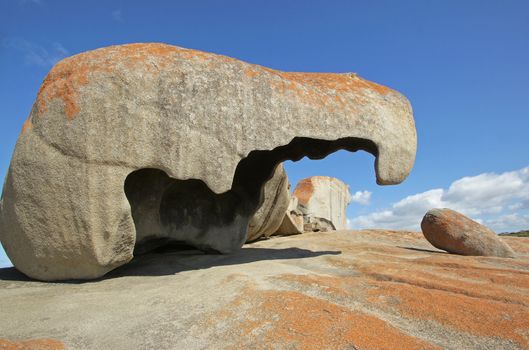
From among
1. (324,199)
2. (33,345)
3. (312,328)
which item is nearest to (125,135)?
(33,345)

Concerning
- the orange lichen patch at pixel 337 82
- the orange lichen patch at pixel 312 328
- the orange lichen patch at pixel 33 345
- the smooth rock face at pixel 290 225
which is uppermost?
the orange lichen patch at pixel 337 82

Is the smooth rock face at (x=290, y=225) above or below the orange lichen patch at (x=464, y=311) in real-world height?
above

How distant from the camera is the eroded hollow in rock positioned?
471cm

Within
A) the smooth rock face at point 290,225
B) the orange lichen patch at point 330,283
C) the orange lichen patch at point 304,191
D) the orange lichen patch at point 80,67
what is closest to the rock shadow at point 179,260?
the orange lichen patch at point 330,283

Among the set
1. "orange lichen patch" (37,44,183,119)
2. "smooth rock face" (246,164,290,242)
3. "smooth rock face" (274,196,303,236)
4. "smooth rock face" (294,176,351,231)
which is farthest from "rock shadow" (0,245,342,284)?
"smooth rock face" (294,176,351,231)

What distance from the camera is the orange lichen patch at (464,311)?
245 cm

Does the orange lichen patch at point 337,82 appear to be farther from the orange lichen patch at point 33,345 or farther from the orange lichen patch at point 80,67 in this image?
the orange lichen patch at point 33,345

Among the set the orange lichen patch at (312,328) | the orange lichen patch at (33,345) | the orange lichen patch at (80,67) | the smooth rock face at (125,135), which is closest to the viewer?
the orange lichen patch at (312,328)

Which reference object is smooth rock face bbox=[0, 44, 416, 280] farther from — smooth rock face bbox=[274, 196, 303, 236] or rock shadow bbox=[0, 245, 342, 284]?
smooth rock face bbox=[274, 196, 303, 236]

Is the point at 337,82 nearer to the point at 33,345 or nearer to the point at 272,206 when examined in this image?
the point at 272,206

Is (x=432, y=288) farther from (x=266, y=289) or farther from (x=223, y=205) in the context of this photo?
(x=223, y=205)

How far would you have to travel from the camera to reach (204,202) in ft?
18.4

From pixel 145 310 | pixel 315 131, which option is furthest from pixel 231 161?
pixel 145 310

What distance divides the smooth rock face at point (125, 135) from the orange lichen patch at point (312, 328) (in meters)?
1.55
